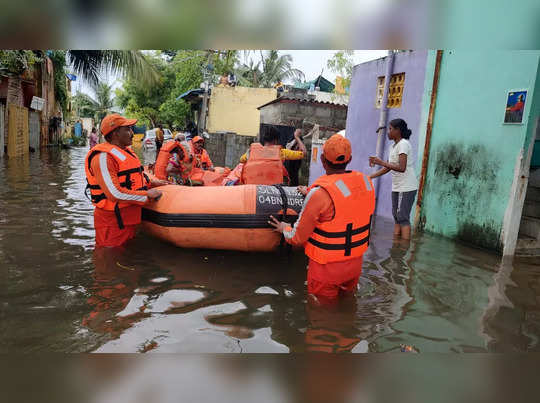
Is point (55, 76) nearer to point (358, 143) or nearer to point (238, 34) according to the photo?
point (358, 143)

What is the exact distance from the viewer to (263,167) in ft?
15.9

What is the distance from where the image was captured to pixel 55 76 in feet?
71.5

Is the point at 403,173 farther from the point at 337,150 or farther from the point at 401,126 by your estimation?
the point at 337,150

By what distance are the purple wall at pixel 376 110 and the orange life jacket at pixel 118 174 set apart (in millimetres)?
4162

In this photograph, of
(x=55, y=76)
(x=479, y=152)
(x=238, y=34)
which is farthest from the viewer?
(x=55, y=76)

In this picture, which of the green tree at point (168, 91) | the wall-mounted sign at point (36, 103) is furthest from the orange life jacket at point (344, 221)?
the green tree at point (168, 91)

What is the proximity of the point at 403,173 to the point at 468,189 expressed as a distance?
3.14 feet

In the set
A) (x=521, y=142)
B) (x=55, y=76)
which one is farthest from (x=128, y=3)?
(x=55, y=76)

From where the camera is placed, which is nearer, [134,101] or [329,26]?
[329,26]

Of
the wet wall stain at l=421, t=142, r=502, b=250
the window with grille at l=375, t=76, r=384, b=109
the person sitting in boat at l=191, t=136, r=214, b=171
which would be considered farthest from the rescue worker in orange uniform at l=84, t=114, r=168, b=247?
the window with grille at l=375, t=76, r=384, b=109

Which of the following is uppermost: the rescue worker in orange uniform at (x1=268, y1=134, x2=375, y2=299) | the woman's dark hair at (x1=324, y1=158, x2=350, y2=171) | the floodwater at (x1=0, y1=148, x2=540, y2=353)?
the woman's dark hair at (x1=324, y1=158, x2=350, y2=171)

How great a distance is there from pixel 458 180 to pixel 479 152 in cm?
46

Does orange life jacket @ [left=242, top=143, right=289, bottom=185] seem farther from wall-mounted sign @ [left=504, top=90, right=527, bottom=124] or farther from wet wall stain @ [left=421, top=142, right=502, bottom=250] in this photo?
wall-mounted sign @ [left=504, top=90, right=527, bottom=124]

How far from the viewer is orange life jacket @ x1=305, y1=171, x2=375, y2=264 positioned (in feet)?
9.23
